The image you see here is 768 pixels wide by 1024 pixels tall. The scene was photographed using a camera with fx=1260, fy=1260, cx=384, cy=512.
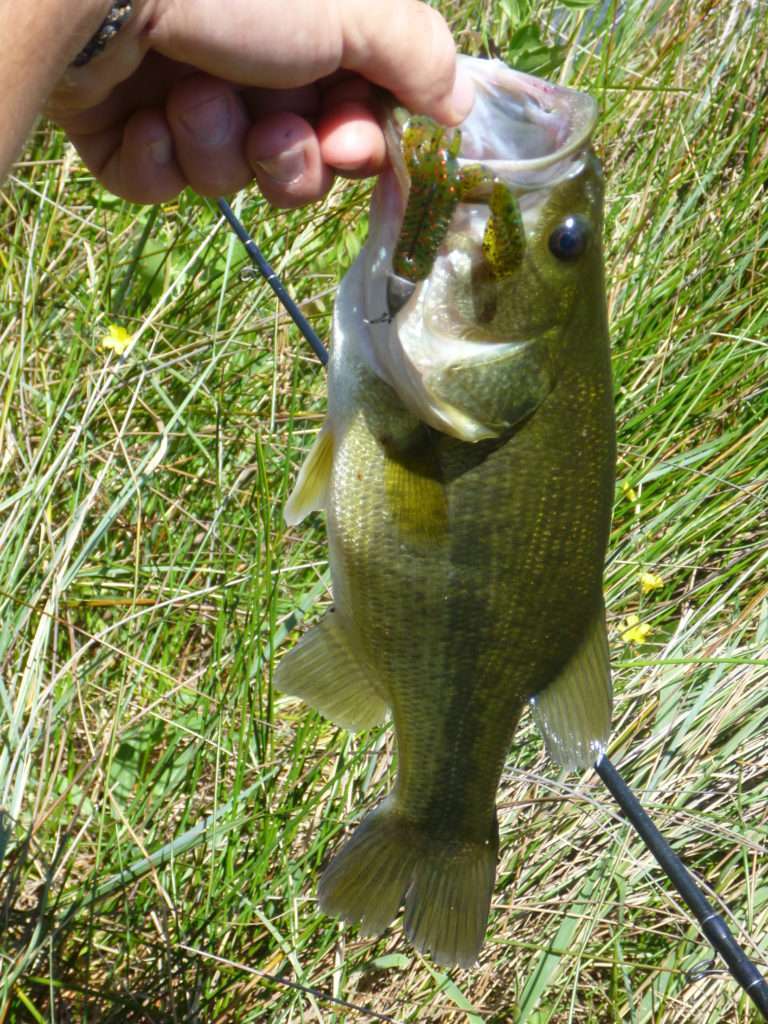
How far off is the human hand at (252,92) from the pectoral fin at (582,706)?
82 cm

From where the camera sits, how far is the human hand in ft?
6.00

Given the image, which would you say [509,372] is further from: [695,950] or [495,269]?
[695,950]

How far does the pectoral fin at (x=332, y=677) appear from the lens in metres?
1.99

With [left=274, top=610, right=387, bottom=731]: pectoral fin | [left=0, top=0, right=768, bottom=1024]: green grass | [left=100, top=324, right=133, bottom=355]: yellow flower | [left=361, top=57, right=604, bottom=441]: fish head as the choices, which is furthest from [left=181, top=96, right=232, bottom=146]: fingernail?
[left=100, top=324, right=133, bottom=355]: yellow flower

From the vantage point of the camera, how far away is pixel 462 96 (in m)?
1.85

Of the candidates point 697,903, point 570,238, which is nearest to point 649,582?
point 697,903

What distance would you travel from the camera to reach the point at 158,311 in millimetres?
3305

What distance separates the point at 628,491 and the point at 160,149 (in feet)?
5.72

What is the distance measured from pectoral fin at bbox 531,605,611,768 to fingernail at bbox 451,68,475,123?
776 millimetres

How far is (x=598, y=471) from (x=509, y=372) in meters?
0.20

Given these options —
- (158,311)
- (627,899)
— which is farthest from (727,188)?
(627,899)

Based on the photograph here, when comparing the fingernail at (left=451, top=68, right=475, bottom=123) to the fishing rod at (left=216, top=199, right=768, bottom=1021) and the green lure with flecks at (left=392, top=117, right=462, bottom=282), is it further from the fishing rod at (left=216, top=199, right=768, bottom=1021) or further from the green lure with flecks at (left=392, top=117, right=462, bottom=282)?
the fishing rod at (left=216, top=199, right=768, bottom=1021)

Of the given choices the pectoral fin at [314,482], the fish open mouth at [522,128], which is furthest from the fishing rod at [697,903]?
the fish open mouth at [522,128]

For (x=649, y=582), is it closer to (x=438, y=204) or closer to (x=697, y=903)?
(x=697, y=903)
